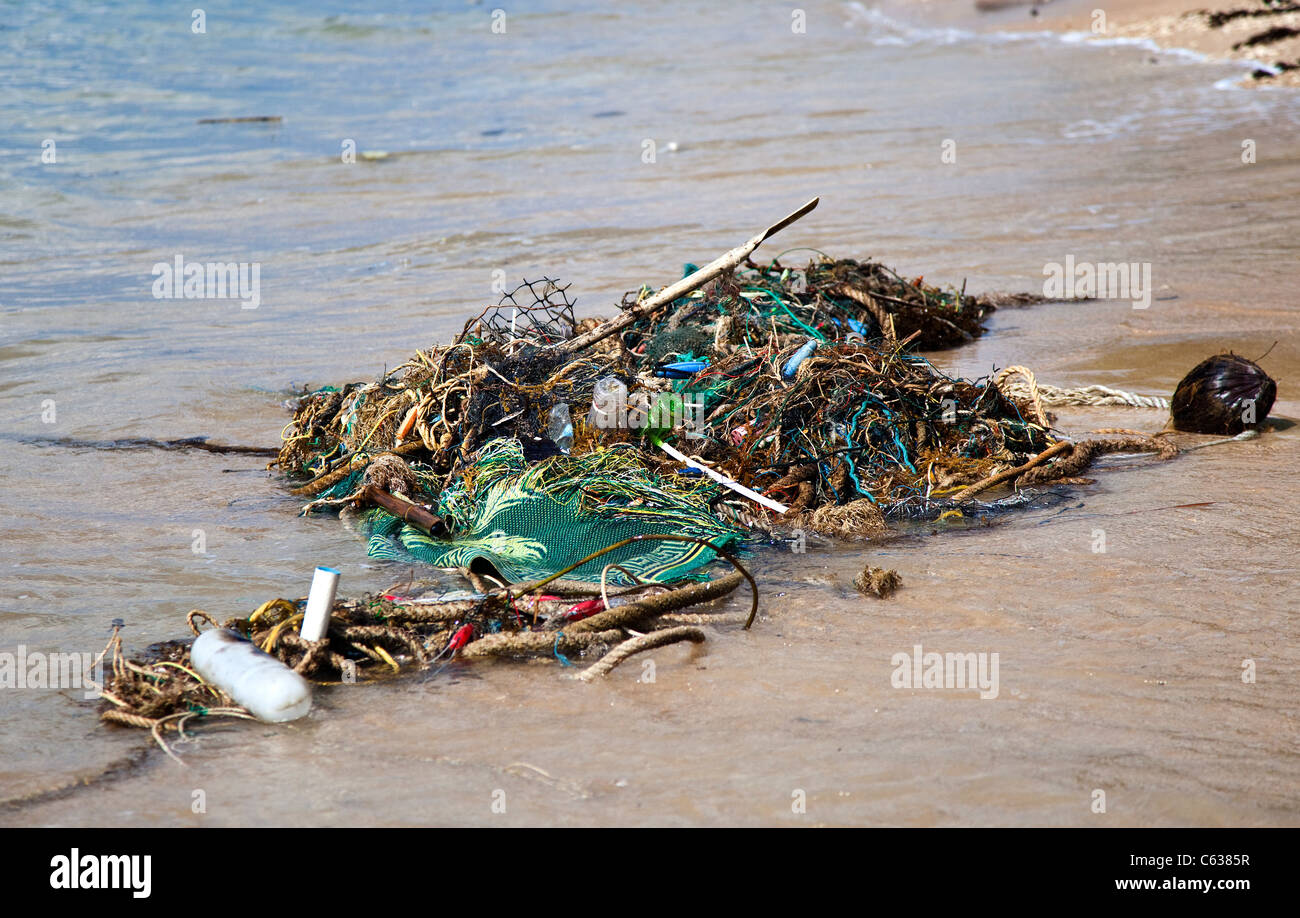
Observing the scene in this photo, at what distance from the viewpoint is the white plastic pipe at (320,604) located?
11.0 feet

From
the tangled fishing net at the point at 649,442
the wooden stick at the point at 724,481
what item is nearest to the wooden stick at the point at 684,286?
the tangled fishing net at the point at 649,442

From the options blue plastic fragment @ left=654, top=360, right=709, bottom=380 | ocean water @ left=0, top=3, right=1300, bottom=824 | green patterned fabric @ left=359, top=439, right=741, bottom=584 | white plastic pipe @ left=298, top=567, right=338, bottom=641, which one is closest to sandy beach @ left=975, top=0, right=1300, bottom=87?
ocean water @ left=0, top=3, right=1300, bottom=824

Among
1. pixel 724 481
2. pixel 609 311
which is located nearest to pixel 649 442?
pixel 724 481

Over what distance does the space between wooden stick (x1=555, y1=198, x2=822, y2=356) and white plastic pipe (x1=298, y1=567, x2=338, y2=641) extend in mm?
1887

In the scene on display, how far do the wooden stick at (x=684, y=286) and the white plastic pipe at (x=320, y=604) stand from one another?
1.89 meters

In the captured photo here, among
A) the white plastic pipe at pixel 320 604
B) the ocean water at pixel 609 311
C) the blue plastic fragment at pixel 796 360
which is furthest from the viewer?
the blue plastic fragment at pixel 796 360

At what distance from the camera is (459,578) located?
4.14 m

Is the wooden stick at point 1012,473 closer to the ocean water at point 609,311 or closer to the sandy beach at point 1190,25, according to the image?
the ocean water at point 609,311

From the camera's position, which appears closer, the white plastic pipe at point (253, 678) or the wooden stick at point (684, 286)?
the white plastic pipe at point (253, 678)

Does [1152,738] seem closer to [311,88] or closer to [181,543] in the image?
[181,543]

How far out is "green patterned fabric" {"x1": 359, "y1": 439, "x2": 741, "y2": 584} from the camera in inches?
161

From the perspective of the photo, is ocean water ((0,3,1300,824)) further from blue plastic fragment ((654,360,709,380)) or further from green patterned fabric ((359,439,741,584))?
blue plastic fragment ((654,360,709,380))

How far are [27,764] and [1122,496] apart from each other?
410 centimetres

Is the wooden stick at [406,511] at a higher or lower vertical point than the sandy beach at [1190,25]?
lower
